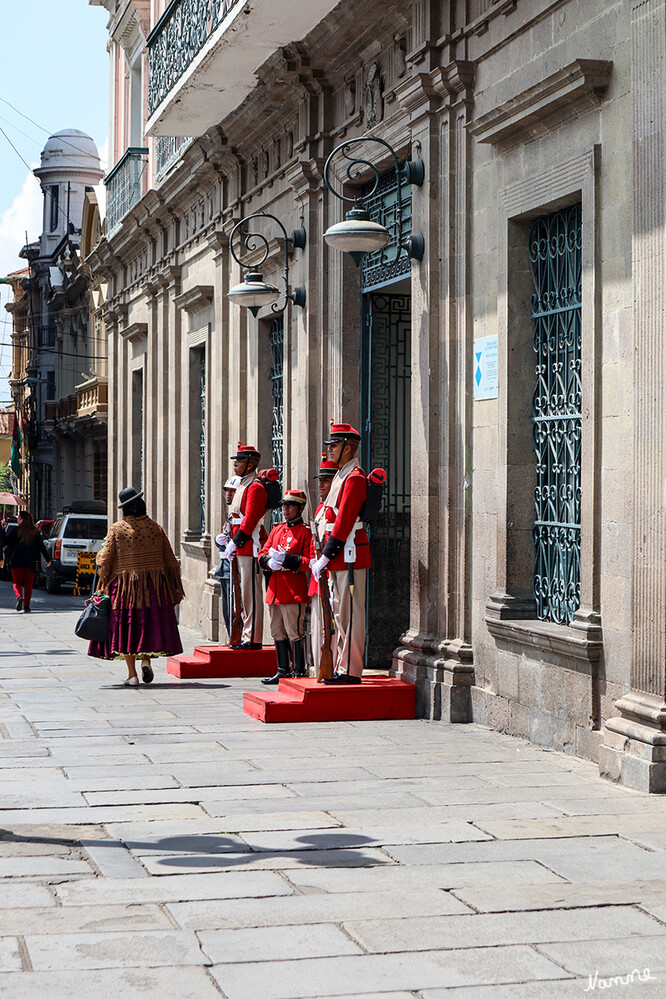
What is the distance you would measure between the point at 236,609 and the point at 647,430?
6143mm

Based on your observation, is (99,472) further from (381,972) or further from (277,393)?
(381,972)

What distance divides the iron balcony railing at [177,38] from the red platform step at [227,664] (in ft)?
19.0

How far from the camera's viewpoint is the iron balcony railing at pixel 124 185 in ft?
71.8

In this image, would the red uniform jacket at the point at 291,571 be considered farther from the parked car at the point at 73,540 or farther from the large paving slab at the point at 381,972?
the parked car at the point at 73,540

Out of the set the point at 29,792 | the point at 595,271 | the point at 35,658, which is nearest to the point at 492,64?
the point at 595,271

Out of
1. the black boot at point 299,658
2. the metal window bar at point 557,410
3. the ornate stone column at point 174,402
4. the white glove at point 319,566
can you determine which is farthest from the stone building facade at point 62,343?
the metal window bar at point 557,410

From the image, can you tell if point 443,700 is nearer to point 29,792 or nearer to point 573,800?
point 573,800

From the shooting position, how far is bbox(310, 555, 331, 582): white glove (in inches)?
379

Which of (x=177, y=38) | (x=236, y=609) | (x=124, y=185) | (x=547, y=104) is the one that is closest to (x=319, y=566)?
(x=236, y=609)

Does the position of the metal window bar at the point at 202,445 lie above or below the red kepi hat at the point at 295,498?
above

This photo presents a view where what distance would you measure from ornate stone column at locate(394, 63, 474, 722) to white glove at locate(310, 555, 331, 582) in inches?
33.4

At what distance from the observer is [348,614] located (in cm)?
973

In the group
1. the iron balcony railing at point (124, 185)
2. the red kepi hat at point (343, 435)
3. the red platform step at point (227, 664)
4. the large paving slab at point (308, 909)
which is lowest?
the red platform step at point (227, 664)

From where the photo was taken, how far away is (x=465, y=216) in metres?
9.76
